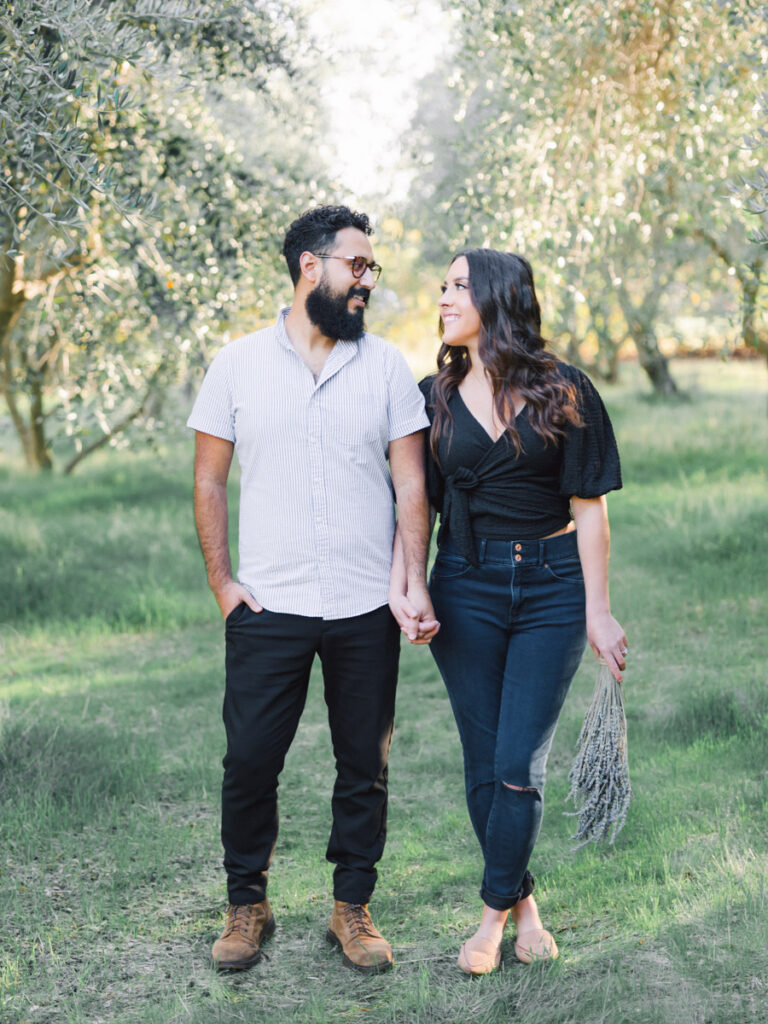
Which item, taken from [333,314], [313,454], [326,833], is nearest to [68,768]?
[326,833]

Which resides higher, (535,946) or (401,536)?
(401,536)

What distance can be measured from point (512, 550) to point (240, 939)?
5.18 feet

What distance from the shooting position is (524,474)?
3408 millimetres

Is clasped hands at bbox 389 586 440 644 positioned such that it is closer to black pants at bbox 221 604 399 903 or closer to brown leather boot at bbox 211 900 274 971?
black pants at bbox 221 604 399 903

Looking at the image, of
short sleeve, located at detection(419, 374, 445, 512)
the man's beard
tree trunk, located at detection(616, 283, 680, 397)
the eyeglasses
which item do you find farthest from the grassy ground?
tree trunk, located at detection(616, 283, 680, 397)

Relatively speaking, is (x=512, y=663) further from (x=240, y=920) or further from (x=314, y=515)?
(x=240, y=920)

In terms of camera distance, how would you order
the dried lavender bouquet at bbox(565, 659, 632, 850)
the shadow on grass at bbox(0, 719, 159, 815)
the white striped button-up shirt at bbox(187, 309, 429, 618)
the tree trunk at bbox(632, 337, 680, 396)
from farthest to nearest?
the tree trunk at bbox(632, 337, 680, 396) < the shadow on grass at bbox(0, 719, 159, 815) < the dried lavender bouquet at bbox(565, 659, 632, 850) < the white striped button-up shirt at bbox(187, 309, 429, 618)

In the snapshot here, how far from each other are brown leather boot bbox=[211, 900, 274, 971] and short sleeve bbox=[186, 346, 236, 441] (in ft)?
5.21

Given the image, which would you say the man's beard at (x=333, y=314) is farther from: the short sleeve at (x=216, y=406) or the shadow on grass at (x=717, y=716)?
the shadow on grass at (x=717, y=716)

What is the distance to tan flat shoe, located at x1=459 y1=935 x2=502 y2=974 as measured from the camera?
3480 millimetres

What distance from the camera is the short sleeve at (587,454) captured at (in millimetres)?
3395

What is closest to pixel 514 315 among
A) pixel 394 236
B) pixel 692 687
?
pixel 692 687

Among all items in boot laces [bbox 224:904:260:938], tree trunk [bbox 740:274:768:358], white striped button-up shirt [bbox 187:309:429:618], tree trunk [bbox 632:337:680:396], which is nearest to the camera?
white striped button-up shirt [bbox 187:309:429:618]

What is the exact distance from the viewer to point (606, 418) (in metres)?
3.49
